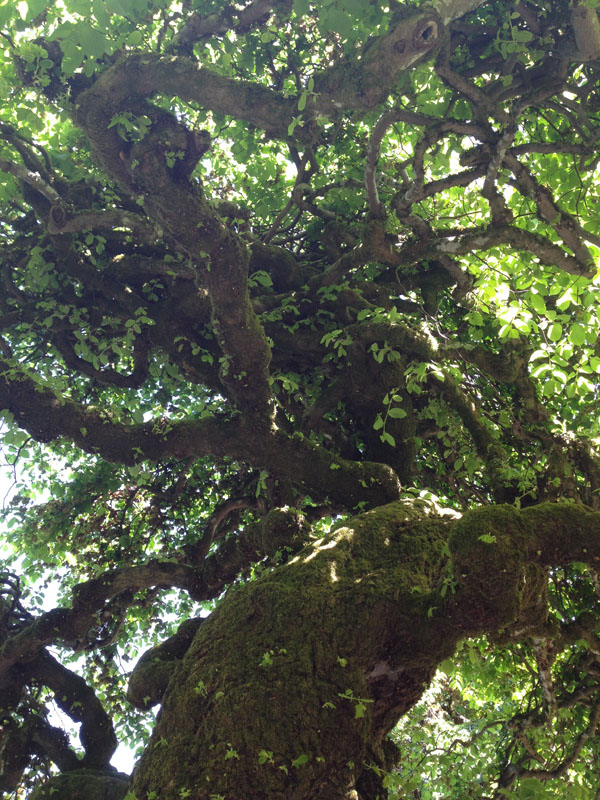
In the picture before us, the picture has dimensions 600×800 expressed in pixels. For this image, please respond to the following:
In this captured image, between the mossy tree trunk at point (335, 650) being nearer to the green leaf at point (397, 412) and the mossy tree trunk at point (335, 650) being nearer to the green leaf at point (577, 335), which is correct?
the green leaf at point (577, 335)

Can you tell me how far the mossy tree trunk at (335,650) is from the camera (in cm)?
310

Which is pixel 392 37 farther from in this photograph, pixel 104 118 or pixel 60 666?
pixel 60 666

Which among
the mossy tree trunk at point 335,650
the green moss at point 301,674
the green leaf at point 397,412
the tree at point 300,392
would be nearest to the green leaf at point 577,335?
the tree at point 300,392

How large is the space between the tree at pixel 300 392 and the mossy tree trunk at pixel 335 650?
0.02 metres

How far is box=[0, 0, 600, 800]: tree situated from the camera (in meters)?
3.71

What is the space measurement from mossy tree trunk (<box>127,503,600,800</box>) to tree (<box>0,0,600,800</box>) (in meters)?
0.02

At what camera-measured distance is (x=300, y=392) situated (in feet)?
26.7

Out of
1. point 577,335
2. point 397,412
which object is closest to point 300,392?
point 397,412

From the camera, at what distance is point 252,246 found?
25.1ft

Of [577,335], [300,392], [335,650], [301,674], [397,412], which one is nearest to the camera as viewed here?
[301,674]

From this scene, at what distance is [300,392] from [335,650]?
483 cm

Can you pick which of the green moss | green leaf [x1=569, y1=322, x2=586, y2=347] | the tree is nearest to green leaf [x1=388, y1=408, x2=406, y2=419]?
the tree

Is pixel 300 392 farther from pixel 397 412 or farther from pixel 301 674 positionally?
pixel 301 674

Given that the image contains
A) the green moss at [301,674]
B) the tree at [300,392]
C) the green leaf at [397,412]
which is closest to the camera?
the green moss at [301,674]
